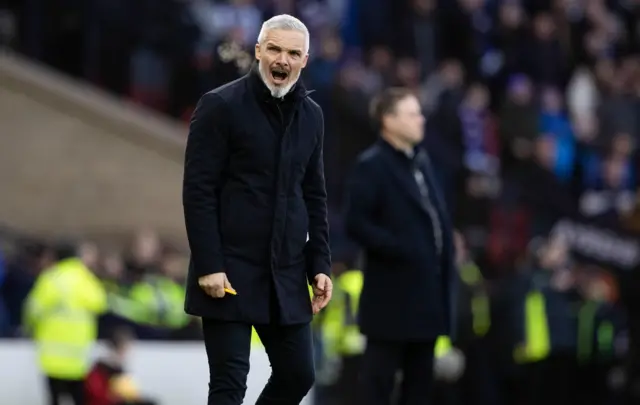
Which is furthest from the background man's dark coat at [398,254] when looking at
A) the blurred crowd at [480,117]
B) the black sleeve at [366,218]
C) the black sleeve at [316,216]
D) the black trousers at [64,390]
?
the blurred crowd at [480,117]

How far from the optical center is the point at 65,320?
1355 centimetres

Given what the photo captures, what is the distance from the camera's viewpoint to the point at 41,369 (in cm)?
1340

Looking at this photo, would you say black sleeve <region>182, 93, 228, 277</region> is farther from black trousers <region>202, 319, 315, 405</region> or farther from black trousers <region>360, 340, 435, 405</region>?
black trousers <region>360, 340, 435, 405</region>

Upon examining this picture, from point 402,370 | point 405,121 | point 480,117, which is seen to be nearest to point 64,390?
point 402,370

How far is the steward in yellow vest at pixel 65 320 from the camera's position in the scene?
13.4 m

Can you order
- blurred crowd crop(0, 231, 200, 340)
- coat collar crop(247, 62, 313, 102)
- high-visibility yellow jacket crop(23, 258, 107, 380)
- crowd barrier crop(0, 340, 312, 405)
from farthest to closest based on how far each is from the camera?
blurred crowd crop(0, 231, 200, 340), high-visibility yellow jacket crop(23, 258, 107, 380), crowd barrier crop(0, 340, 312, 405), coat collar crop(247, 62, 313, 102)

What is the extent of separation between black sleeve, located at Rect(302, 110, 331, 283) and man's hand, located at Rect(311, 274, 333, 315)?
37 millimetres

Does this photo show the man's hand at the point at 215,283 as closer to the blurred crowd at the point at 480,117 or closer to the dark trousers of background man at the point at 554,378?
the blurred crowd at the point at 480,117

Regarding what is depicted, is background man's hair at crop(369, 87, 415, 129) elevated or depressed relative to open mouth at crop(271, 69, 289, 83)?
depressed

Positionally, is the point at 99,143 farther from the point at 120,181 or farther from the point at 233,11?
the point at 233,11

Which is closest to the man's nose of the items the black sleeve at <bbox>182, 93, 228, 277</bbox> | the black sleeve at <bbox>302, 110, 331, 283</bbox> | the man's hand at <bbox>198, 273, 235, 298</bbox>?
the black sleeve at <bbox>182, 93, 228, 277</bbox>

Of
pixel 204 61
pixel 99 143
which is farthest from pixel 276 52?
pixel 99 143

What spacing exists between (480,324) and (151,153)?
4.94 meters

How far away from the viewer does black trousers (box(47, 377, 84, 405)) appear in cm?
1328
